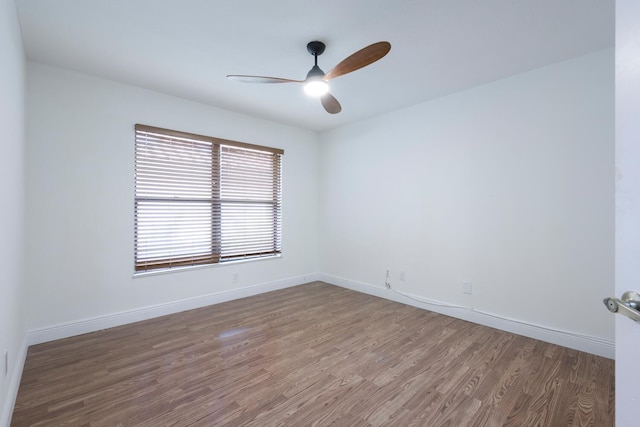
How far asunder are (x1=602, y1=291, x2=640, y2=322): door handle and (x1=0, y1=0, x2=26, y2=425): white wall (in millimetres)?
2552

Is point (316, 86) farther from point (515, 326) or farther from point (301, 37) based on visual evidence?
point (515, 326)

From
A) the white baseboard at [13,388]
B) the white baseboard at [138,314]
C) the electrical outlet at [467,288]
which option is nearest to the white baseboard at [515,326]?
the electrical outlet at [467,288]

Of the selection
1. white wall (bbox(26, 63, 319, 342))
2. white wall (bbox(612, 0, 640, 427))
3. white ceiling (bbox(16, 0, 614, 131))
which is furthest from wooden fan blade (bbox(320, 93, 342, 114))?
white wall (bbox(612, 0, 640, 427))

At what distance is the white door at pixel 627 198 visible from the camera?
0.75 metres

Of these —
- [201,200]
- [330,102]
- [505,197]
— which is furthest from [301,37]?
[505,197]

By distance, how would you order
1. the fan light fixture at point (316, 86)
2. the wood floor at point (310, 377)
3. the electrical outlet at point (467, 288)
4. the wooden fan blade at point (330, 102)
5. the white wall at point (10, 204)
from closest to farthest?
the white wall at point (10, 204), the wood floor at point (310, 377), the fan light fixture at point (316, 86), the wooden fan blade at point (330, 102), the electrical outlet at point (467, 288)

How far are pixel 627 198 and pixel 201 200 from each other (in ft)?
11.9

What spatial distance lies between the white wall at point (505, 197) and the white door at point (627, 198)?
2.09 m

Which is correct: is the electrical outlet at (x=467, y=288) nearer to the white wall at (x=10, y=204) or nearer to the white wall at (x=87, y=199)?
the white wall at (x=87, y=199)

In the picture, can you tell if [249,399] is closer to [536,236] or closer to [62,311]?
[62,311]

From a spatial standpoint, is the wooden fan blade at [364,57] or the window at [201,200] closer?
the wooden fan blade at [364,57]

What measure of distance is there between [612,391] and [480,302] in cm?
118

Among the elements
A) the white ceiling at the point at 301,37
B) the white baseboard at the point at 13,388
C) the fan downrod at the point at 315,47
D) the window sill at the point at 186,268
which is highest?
the white ceiling at the point at 301,37

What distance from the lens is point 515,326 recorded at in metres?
2.78
